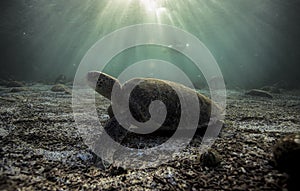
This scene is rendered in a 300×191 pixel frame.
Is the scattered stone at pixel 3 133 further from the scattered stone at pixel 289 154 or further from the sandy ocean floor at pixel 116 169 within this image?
the scattered stone at pixel 289 154

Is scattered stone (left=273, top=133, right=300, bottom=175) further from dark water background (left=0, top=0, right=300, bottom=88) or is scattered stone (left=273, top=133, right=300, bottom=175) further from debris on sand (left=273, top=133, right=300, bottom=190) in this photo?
dark water background (left=0, top=0, right=300, bottom=88)

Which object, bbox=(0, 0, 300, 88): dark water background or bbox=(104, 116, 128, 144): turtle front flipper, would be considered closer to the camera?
bbox=(104, 116, 128, 144): turtle front flipper

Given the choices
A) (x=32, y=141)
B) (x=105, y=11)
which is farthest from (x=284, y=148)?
(x=105, y=11)

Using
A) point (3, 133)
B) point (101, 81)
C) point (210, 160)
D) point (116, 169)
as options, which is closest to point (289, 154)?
point (210, 160)

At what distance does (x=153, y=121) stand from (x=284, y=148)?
6.29 feet

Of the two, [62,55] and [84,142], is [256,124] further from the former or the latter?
[62,55]

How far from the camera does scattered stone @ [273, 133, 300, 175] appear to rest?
5.96ft

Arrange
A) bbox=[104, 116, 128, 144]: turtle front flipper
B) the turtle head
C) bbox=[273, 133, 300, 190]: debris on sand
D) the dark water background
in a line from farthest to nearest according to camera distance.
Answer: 1. the dark water background
2. the turtle head
3. bbox=[104, 116, 128, 144]: turtle front flipper
4. bbox=[273, 133, 300, 190]: debris on sand

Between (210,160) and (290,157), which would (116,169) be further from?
(290,157)

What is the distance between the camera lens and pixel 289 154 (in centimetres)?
188

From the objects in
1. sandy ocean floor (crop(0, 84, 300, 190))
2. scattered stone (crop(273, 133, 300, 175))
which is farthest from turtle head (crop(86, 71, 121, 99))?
scattered stone (crop(273, 133, 300, 175))

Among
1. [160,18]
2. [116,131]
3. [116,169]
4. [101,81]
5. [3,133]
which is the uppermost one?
[160,18]

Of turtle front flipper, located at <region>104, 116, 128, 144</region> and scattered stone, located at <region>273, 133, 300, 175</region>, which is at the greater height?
scattered stone, located at <region>273, 133, 300, 175</region>

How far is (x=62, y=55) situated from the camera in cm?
6272
